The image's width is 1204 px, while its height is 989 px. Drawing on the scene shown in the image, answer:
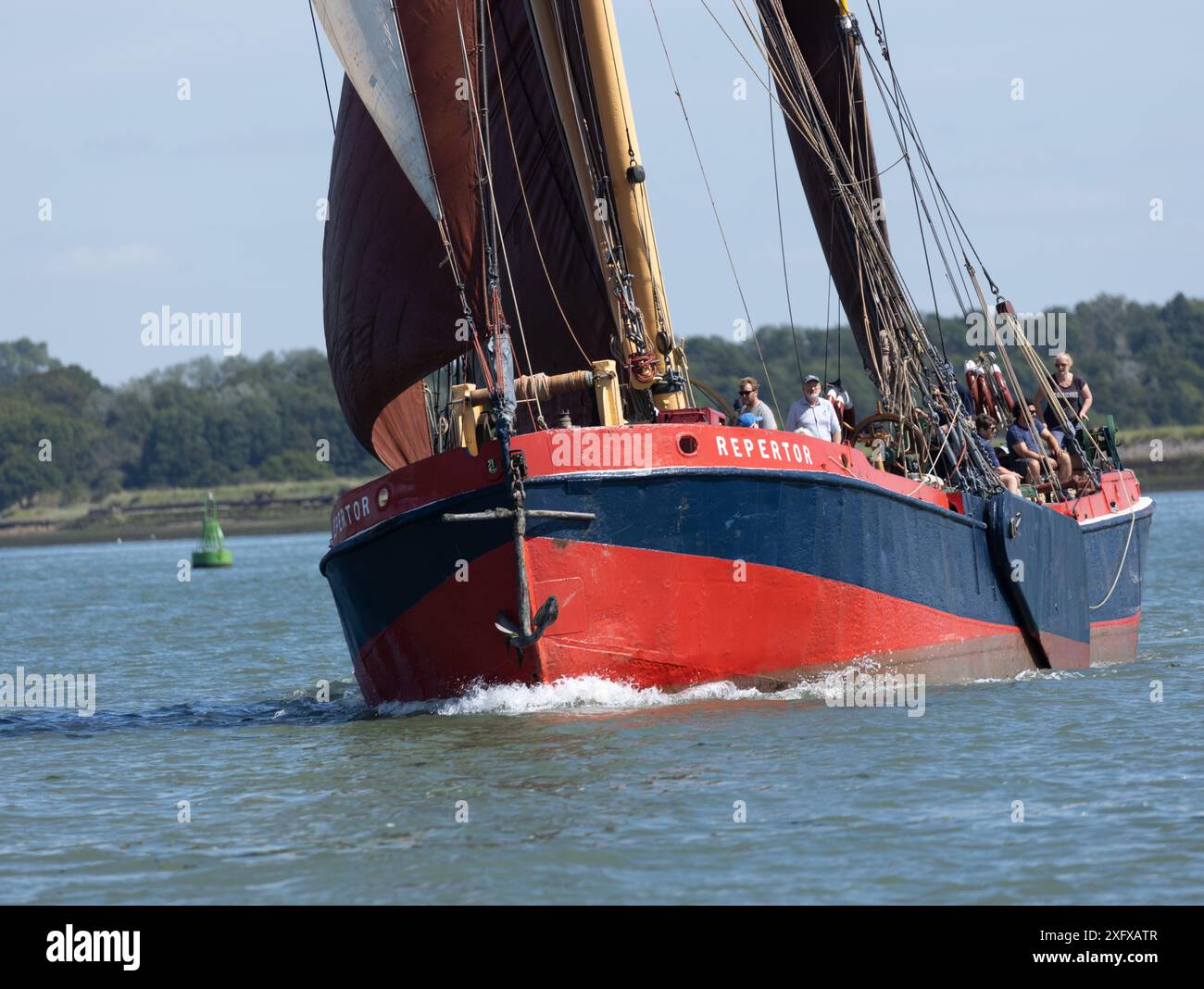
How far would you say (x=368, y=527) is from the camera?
14.4 meters

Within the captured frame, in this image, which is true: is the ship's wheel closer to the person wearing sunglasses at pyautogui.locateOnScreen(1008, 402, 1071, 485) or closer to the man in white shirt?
the man in white shirt

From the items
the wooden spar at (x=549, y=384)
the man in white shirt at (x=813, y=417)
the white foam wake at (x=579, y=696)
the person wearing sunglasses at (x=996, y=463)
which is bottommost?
the white foam wake at (x=579, y=696)

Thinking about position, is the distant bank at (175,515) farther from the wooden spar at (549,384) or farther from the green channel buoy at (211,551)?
Answer: the wooden spar at (549,384)

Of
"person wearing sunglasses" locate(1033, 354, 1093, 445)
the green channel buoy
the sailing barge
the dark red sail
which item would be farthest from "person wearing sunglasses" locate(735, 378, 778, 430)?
the green channel buoy

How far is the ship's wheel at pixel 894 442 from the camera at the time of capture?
17438 millimetres

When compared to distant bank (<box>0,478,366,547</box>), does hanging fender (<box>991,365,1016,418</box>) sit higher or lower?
higher

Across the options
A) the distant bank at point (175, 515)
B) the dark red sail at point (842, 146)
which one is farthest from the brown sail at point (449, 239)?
the distant bank at point (175, 515)

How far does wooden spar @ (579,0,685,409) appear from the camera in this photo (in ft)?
52.6

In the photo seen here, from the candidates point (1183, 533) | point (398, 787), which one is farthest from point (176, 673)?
point (1183, 533)

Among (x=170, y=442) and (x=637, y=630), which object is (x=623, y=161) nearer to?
(x=637, y=630)

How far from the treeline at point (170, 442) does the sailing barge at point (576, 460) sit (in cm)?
9669

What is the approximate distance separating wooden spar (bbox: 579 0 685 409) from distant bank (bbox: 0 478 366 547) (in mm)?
86777
